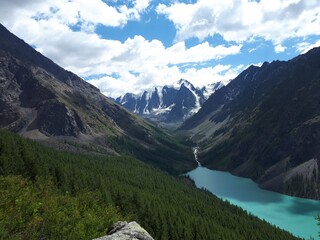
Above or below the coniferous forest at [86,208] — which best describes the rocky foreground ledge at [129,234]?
above

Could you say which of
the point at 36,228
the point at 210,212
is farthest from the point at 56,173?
the point at 36,228

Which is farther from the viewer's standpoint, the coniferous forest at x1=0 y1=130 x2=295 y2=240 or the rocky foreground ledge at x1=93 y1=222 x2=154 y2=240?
the coniferous forest at x1=0 y1=130 x2=295 y2=240

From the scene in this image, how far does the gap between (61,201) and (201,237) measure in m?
59.5

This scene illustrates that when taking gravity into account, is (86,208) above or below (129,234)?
below

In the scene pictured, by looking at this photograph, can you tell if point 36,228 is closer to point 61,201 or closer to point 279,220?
point 61,201

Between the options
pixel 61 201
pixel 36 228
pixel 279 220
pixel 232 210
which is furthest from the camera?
pixel 279 220

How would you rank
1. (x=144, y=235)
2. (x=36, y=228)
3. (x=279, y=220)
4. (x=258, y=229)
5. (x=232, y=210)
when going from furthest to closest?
(x=279, y=220), (x=232, y=210), (x=258, y=229), (x=36, y=228), (x=144, y=235)

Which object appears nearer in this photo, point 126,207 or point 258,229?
point 126,207

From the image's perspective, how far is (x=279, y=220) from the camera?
644ft

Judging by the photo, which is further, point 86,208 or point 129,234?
point 86,208

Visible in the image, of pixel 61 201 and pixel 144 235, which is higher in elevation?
pixel 144 235

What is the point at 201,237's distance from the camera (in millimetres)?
125188

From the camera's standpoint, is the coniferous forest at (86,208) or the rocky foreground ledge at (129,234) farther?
the coniferous forest at (86,208)

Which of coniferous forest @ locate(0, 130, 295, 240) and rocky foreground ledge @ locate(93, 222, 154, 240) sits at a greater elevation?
rocky foreground ledge @ locate(93, 222, 154, 240)
